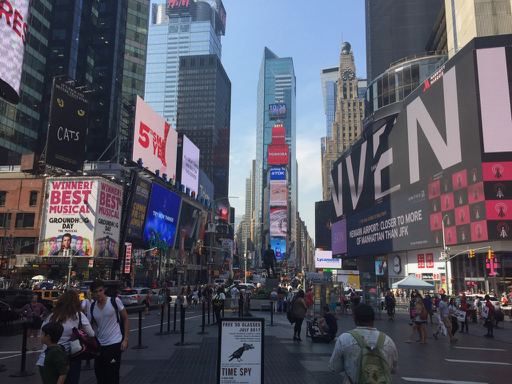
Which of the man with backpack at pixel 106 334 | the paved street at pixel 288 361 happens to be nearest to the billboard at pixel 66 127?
the paved street at pixel 288 361

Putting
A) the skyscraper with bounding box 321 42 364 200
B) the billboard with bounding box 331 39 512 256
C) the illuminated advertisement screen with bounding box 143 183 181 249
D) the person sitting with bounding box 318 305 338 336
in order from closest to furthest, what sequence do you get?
1. the person sitting with bounding box 318 305 338 336
2. the billboard with bounding box 331 39 512 256
3. the illuminated advertisement screen with bounding box 143 183 181 249
4. the skyscraper with bounding box 321 42 364 200

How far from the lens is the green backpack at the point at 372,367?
4195mm

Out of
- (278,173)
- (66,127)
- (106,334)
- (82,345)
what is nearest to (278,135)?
(278,173)

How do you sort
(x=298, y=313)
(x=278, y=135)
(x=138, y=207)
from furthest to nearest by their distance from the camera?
(x=278, y=135) < (x=138, y=207) < (x=298, y=313)

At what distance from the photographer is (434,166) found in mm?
46062

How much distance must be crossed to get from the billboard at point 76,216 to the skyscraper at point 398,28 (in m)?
62.7

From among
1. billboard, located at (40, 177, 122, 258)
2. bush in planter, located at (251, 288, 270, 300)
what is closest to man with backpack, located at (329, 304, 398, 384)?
bush in planter, located at (251, 288, 270, 300)

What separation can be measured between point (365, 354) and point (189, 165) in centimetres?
7886

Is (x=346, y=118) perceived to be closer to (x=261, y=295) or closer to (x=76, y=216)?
(x=76, y=216)

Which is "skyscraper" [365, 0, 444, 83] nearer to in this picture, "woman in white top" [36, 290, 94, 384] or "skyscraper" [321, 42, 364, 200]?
"skyscraper" [321, 42, 364, 200]

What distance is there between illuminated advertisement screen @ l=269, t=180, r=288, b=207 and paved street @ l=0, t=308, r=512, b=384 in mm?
159092

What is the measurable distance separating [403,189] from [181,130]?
151 metres

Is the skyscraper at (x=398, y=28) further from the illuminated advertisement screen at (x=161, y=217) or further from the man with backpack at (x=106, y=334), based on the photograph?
the man with backpack at (x=106, y=334)

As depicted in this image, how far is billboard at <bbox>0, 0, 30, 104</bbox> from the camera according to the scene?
2778 centimetres
